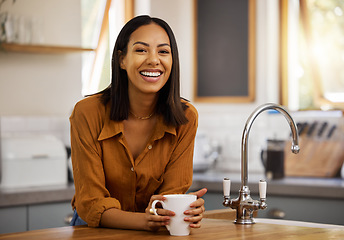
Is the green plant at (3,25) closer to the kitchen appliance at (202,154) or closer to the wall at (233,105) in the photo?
the wall at (233,105)

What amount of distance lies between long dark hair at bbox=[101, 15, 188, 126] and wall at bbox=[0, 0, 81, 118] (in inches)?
72.1

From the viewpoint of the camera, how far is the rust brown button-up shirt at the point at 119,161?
2.02 m

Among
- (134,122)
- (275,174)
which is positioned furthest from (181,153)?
(275,174)

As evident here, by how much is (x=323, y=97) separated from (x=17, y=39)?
208 cm

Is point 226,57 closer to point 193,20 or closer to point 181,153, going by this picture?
point 193,20

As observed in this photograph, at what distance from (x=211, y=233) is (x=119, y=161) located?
49 cm

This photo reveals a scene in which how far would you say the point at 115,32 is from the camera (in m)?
4.42

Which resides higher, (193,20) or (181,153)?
(193,20)

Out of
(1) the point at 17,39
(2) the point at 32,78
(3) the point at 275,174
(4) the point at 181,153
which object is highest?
(1) the point at 17,39

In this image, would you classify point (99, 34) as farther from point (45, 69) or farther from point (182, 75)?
point (182, 75)

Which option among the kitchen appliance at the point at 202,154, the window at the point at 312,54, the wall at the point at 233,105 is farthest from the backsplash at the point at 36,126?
the window at the point at 312,54

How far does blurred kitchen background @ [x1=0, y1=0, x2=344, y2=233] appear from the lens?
11.3 ft

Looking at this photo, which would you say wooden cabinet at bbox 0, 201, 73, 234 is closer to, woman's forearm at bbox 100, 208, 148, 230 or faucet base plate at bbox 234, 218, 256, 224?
woman's forearm at bbox 100, 208, 148, 230

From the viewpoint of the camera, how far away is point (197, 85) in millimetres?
4445
